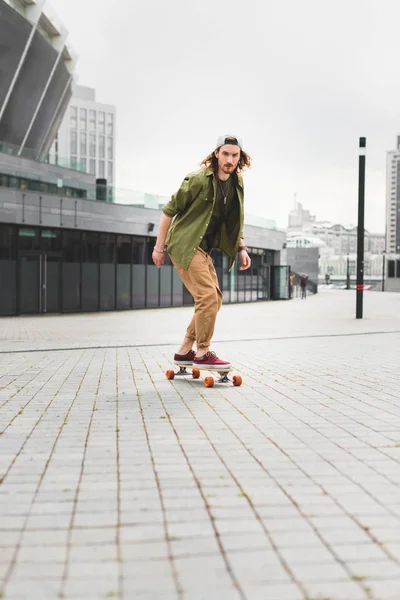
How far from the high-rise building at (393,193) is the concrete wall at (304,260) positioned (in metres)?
90.6

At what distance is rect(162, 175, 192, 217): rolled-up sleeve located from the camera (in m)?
6.70

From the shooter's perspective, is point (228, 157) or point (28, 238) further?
point (28, 238)

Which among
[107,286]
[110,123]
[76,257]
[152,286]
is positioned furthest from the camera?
[110,123]

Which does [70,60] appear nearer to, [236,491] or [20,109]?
[20,109]

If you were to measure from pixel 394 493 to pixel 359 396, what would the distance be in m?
2.98

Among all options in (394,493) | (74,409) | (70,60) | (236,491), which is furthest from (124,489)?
(70,60)

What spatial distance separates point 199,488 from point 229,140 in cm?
425

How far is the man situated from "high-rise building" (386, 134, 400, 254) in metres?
164

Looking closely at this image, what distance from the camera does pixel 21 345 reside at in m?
11.9

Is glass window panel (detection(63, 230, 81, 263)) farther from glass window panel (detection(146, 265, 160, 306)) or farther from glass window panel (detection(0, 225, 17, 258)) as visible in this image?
glass window panel (detection(146, 265, 160, 306))

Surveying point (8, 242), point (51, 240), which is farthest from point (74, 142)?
point (8, 242)

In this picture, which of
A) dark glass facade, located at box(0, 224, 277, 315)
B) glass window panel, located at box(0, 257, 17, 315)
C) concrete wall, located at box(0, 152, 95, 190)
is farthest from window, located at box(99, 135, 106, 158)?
glass window panel, located at box(0, 257, 17, 315)

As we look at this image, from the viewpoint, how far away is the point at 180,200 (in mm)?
6715

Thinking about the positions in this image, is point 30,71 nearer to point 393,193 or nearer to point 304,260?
point 304,260
